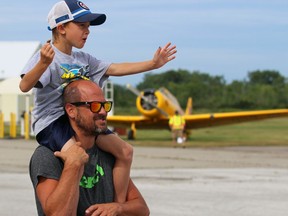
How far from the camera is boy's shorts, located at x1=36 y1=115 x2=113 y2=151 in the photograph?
4.13 metres

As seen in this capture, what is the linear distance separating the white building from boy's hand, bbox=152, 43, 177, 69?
51862mm

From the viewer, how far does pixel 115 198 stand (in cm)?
429

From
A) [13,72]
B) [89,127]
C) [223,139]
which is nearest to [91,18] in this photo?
[89,127]

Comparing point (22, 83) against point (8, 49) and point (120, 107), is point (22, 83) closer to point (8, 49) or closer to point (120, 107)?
point (8, 49)

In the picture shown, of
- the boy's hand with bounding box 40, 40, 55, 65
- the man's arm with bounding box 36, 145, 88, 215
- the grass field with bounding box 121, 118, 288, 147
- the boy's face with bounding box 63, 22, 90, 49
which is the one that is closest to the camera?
the man's arm with bounding box 36, 145, 88, 215

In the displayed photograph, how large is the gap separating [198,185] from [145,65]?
327 inches

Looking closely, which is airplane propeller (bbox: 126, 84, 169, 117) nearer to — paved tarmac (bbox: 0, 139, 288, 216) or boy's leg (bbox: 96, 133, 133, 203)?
paved tarmac (bbox: 0, 139, 288, 216)

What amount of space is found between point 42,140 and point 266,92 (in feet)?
320

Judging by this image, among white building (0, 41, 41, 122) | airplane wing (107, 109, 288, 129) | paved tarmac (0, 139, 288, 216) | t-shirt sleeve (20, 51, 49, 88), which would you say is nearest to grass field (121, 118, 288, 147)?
airplane wing (107, 109, 288, 129)

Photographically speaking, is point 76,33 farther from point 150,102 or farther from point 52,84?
point 150,102

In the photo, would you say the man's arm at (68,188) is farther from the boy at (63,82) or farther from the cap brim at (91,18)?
the cap brim at (91,18)

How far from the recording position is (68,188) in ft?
12.4

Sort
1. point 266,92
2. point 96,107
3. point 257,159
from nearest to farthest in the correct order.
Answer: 1. point 96,107
2. point 257,159
3. point 266,92

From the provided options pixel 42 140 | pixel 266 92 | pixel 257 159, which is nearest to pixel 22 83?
pixel 42 140
